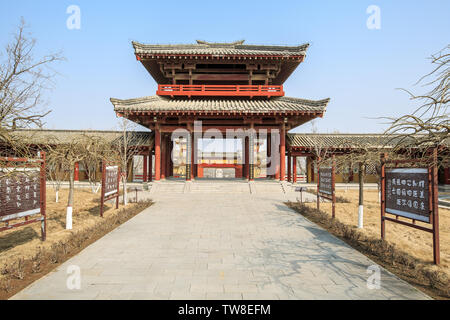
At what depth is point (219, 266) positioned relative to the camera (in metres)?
4.25

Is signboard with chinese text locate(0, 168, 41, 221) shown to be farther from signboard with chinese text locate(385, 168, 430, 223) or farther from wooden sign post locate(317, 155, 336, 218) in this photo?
wooden sign post locate(317, 155, 336, 218)

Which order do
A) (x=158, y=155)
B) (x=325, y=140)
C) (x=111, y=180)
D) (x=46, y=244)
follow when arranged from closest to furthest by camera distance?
(x=46, y=244) → (x=111, y=180) → (x=158, y=155) → (x=325, y=140)

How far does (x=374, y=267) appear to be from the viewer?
4234 millimetres

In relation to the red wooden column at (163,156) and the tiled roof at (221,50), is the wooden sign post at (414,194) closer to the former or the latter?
the tiled roof at (221,50)

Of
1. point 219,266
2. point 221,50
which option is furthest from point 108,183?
point 221,50

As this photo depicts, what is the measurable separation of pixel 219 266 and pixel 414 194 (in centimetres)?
404

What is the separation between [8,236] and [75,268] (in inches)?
155

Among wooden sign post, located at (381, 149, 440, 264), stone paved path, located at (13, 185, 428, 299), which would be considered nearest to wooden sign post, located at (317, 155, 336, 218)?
stone paved path, located at (13, 185, 428, 299)

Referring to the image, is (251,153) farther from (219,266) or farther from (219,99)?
(219,266)

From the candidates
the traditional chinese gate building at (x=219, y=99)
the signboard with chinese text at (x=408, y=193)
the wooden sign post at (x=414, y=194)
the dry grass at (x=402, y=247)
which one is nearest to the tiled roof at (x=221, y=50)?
the traditional chinese gate building at (x=219, y=99)

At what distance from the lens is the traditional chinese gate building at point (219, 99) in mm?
14625

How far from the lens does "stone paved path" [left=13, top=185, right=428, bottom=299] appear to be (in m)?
3.35

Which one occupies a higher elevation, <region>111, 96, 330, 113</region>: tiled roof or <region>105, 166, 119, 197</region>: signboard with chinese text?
<region>111, 96, 330, 113</region>: tiled roof
